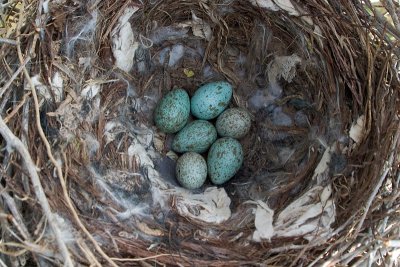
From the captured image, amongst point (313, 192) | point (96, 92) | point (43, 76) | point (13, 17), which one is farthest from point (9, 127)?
point (313, 192)

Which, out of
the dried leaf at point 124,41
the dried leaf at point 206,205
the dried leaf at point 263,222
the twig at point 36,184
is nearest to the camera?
the twig at point 36,184

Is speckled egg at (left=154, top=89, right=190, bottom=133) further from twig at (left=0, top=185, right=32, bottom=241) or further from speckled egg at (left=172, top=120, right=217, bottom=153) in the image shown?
twig at (left=0, top=185, right=32, bottom=241)

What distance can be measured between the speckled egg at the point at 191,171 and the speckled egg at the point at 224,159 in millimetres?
42

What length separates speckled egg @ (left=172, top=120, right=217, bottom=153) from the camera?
7.62 ft

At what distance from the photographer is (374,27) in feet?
6.81

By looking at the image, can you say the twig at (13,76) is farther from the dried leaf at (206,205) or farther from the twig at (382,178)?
the twig at (382,178)

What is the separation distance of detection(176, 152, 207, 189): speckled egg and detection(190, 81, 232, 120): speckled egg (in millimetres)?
235

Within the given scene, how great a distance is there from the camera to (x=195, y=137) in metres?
2.32

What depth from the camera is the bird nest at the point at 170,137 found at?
5.55 ft

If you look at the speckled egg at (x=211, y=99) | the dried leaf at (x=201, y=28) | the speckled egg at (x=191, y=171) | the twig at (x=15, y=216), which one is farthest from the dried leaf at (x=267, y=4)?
the twig at (x=15, y=216)

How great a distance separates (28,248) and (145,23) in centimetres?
121

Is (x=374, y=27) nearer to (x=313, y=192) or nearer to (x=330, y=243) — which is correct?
(x=313, y=192)

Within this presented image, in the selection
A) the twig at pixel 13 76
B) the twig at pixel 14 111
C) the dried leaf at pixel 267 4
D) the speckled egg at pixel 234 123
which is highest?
the dried leaf at pixel 267 4

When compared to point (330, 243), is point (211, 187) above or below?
below
